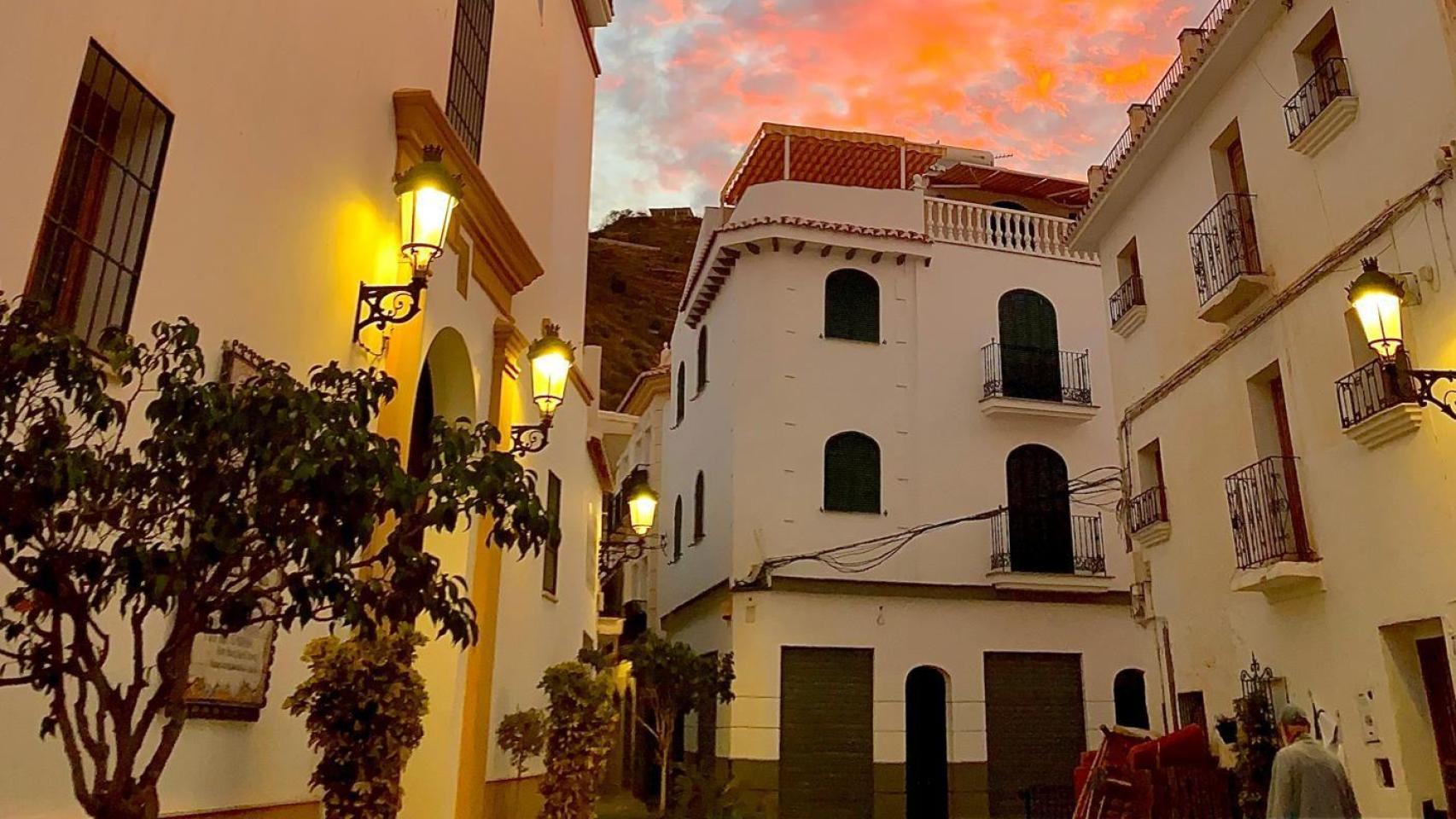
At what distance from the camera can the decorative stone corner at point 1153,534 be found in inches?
506

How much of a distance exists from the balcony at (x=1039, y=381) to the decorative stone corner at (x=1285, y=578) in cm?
893

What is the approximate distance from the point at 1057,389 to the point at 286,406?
1835cm

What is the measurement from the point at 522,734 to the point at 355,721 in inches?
179

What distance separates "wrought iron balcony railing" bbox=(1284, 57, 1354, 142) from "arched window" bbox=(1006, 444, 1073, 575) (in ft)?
31.6

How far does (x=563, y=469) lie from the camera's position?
12.6m

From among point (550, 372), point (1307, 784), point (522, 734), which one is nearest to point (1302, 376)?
point (1307, 784)

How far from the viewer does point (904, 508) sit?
61.4 ft

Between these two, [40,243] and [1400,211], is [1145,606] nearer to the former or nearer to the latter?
[1400,211]

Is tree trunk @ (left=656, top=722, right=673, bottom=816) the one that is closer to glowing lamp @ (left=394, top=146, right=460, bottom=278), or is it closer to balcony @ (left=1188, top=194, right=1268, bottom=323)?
balcony @ (left=1188, top=194, right=1268, bottom=323)

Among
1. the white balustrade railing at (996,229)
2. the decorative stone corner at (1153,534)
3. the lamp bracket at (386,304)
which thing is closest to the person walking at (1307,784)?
the decorative stone corner at (1153,534)

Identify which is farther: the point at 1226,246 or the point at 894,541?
the point at 894,541

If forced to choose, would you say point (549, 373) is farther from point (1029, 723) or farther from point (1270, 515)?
point (1029, 723)

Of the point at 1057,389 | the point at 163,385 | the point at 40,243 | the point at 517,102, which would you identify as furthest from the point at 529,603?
the point at 1057,389

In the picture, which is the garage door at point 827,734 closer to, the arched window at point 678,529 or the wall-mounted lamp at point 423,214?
the arched window at point 678,529
